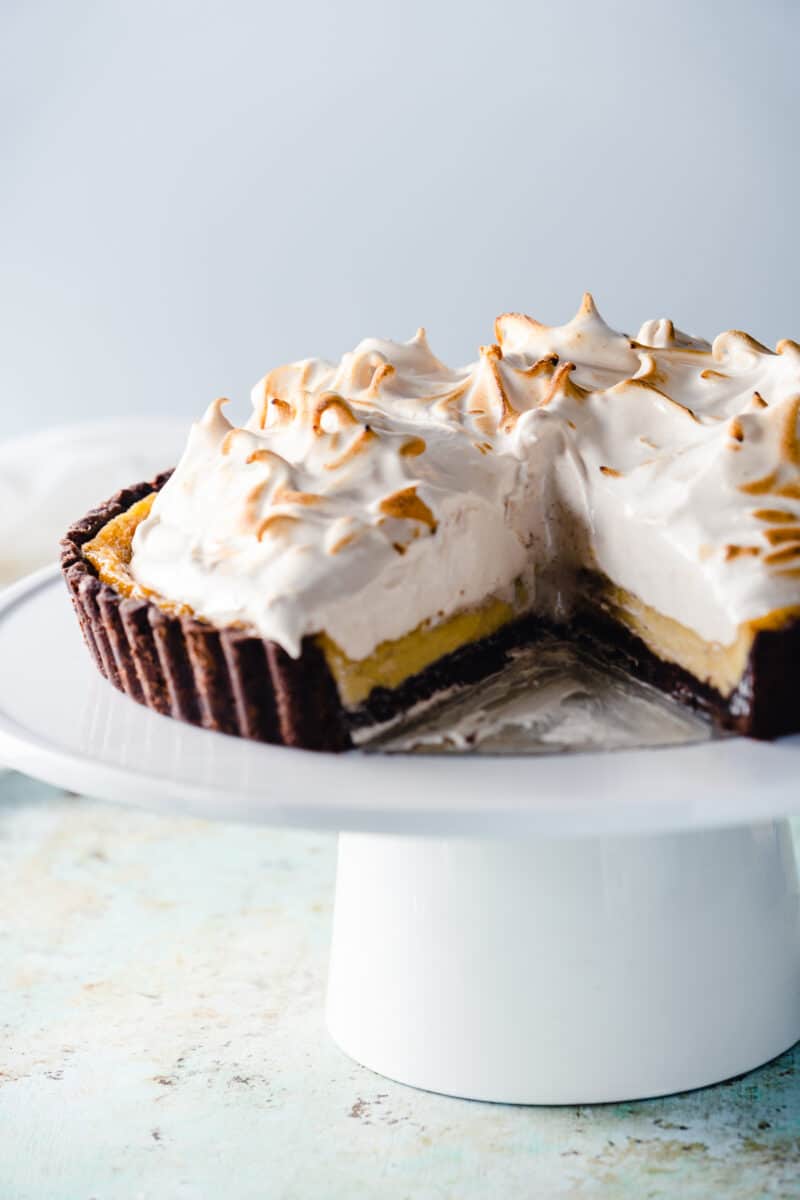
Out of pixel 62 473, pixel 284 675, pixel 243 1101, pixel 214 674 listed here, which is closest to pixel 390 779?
pixel 284 675

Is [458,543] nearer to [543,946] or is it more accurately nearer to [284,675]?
[284,675]

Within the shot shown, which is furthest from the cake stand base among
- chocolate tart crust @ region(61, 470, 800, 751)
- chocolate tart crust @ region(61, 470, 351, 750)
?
chocolate tart crust @ region(61, 470, 351, 750)

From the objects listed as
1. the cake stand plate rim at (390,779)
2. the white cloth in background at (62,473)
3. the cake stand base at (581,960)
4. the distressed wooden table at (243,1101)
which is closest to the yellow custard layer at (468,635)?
the cake stand plate rim at (390,779)

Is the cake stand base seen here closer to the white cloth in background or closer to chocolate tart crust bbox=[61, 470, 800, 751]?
chocolate tart crust bbox=[61, 470, 800, 751]

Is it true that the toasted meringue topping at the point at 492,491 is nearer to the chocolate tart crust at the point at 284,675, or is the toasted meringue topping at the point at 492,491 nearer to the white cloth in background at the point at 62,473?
the chocolate tart crust at the point at 284,675

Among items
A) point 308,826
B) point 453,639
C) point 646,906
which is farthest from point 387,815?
point 646,906

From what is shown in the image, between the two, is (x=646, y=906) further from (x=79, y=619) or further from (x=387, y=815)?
(x=79, y=619)
